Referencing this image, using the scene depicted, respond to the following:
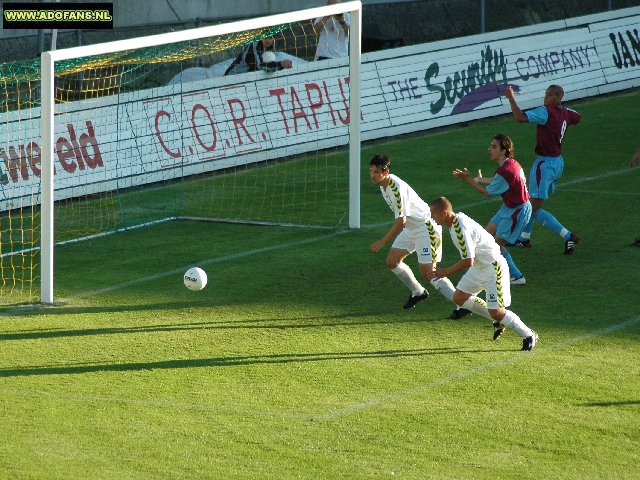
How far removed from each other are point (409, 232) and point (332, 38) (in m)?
9.59

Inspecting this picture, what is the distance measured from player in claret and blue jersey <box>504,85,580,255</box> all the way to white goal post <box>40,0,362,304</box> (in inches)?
94.0

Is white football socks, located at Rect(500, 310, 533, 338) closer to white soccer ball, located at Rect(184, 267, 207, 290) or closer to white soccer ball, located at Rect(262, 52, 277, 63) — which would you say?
white soccer ball, located at Rect(184, 267, 207, 290)

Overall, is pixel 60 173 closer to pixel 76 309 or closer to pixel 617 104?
pixel 76 309

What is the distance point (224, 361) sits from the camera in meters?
8.85

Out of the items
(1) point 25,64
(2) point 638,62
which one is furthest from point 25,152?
(2) point 638,62

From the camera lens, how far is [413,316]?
10156 mm

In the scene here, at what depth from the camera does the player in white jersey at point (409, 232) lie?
10.0m

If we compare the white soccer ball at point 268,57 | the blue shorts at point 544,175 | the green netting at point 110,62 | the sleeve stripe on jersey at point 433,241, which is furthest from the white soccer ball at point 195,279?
the white soccer ball at point 268,57

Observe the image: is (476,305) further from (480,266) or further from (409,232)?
(409,232)

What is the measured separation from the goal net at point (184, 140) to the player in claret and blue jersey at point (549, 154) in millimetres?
2396

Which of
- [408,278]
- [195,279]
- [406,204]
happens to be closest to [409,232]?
[406,204]

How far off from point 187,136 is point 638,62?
39.6 feet

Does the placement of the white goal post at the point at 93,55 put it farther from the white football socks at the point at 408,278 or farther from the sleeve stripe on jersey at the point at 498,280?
the sleeve stripe on jersey at the point at 498,280

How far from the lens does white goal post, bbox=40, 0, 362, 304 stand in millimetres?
10312
